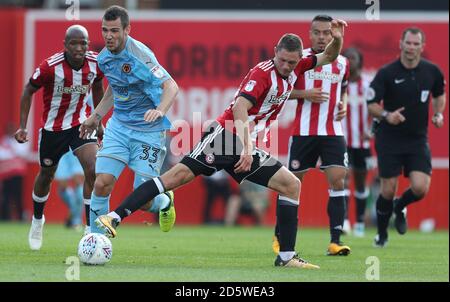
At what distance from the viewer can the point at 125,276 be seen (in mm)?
8828

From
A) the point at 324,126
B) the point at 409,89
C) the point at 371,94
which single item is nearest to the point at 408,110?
the point at 409,89

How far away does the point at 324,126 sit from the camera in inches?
490

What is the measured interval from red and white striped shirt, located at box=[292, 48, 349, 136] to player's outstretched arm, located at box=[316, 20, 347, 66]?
68.9 inches

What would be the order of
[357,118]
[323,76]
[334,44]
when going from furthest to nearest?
[357,118]
[323,76]
[334,44]

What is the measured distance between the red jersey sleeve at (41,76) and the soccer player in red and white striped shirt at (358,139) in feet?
19.2

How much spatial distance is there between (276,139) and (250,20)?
2709 millimetres

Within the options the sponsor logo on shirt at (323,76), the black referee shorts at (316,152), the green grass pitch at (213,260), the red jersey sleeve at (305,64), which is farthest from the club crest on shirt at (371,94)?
the red jersey sleeve at (305,64)

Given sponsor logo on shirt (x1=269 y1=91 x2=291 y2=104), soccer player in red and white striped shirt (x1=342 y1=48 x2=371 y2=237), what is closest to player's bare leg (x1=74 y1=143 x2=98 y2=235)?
sponsor logo on shirt (x1=269 y1=91 x2=291 y2=104)

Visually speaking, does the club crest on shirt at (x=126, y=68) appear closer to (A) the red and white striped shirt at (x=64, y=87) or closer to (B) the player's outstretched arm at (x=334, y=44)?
(A) the red and white striped shirt at (x=64, y=87)

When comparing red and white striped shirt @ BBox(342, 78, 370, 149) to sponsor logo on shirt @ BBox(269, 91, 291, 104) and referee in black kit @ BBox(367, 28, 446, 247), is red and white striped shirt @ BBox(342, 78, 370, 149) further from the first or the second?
sponsor logo on shirt @ BBox(269, 91, 291, 104)

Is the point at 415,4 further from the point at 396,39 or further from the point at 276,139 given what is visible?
the point at 276,139

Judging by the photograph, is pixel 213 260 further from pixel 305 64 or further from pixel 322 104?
pixel 322 104

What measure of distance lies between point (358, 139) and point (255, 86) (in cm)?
718

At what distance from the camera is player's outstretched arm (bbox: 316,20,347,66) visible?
10461 mm
